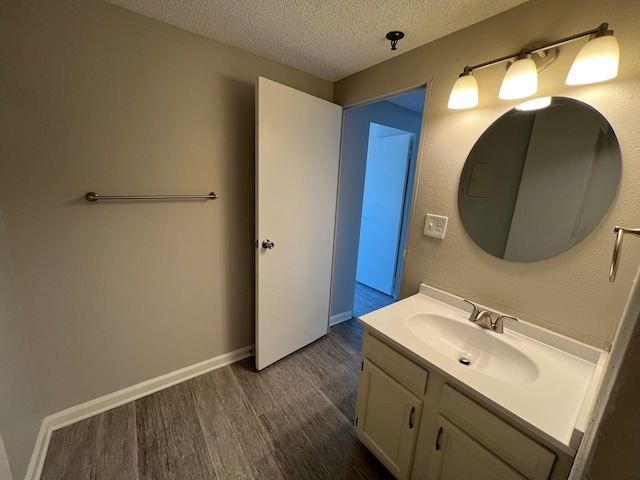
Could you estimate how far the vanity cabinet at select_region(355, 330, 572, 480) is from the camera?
0.79m

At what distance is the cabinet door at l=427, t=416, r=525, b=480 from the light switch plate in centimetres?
88

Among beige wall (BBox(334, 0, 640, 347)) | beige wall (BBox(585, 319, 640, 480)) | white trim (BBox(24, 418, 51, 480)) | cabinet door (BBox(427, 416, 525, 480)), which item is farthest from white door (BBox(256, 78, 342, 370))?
beige wall (BBox(585, 319, 640, 480))

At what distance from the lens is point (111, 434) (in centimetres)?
143

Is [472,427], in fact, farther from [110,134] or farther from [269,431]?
[110,134]

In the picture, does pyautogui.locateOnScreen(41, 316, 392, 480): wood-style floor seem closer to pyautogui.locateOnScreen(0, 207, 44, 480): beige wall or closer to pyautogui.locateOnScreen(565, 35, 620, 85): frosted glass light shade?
pyautogui.locateOnScreen(0, 207, 44, 480): beige wall

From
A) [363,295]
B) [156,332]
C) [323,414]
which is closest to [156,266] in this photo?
[156,332]

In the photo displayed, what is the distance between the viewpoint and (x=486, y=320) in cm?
122

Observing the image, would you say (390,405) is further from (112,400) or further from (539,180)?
(112,400)

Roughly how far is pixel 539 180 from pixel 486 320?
0.67 meters

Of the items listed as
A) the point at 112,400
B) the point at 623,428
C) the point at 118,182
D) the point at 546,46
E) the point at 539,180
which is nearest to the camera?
the point at 623,428

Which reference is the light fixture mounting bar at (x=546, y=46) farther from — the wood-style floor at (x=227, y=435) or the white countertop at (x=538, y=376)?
the wood-style floor at (x=227, y=435)

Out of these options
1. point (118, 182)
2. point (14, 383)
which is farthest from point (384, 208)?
point (14, 383)

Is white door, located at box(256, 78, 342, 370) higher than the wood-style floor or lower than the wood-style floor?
higher

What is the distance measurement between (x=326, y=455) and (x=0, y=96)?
7.44 ft
